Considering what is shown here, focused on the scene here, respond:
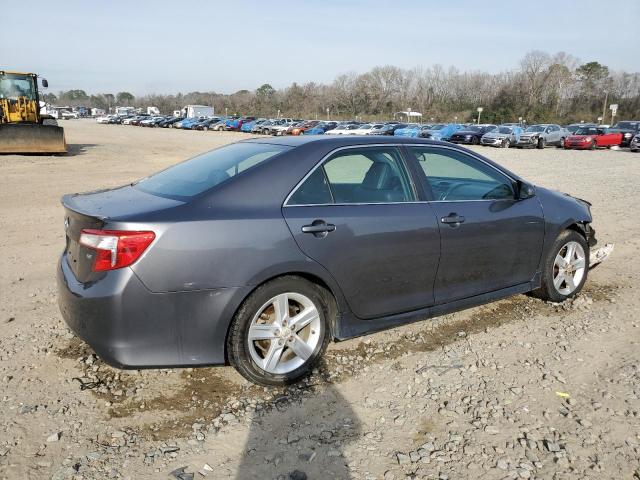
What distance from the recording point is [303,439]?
297 centimetres

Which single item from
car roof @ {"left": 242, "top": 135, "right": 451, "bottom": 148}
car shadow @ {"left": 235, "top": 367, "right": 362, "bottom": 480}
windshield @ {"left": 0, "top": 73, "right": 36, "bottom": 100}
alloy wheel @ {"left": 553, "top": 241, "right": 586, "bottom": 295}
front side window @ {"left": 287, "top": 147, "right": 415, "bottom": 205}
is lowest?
car shadow @ {"left": 235, "top": 367, "right": 362, "bottom": 480}

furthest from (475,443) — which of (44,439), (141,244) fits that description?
(44,439)

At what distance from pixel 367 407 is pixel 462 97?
335 ft

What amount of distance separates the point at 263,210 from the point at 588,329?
3.05m

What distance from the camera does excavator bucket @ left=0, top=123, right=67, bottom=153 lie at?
1903 centimetres

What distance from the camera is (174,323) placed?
3.10m

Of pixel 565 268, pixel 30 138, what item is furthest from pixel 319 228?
pixel 30 138

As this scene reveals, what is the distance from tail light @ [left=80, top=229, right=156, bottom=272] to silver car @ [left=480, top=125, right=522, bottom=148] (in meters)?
34.2

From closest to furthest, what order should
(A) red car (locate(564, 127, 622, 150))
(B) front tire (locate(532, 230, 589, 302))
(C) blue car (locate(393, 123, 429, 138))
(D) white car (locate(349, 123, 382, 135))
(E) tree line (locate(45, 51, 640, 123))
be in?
(B) front tire (locate(532, 230, 589, 302))
(A) red car (locate(564, 127, 622, 150))
(C) blue car (locate(393, 123, 429, 138))
(D) white car (locate(349, 123, 382, 135))
(E) tree line (locate(45, 51, 640, 123))

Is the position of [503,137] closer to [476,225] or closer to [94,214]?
[476,225]

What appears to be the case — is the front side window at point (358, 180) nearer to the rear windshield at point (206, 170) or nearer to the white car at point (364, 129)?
the rear windshield at point (206, 170)

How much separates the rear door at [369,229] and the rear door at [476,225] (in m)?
0.16

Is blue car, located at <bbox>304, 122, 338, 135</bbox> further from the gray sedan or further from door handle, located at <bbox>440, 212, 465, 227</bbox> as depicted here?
door handle, located at <bbox>440, 212, 465, 227</bbox>

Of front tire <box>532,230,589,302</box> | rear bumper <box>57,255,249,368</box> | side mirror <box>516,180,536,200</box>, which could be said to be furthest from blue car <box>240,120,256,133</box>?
rear bumper <box>57,255,249,368</box>
